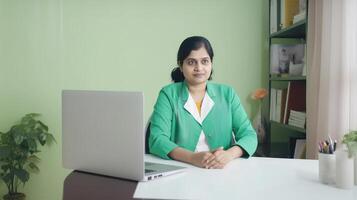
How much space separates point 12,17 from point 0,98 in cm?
61

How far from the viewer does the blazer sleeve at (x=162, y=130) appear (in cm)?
144

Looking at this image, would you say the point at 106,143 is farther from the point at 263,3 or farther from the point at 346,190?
the point at 263,3

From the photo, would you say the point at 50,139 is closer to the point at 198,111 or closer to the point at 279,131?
the point at 198,111

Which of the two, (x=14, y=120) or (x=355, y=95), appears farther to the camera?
(x=14, y=120)

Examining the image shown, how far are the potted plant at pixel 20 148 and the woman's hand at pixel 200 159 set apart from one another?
164 centimetres

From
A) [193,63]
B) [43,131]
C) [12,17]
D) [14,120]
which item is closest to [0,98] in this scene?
[14,120]

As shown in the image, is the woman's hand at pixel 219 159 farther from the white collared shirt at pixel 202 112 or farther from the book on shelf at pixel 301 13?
the book on shelf at pixel 301 13

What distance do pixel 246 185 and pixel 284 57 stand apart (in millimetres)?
1730

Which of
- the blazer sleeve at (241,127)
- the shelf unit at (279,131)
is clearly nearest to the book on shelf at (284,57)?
the shelf unit at (279,131)

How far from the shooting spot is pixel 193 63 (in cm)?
167

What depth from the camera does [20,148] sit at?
260cm

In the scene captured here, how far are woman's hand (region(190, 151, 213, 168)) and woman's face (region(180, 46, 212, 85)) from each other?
0.44 metres

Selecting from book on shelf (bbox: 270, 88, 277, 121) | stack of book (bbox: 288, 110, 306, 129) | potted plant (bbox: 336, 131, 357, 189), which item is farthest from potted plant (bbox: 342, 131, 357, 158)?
book on shelf (bbox: 270, 88, 277, 121)

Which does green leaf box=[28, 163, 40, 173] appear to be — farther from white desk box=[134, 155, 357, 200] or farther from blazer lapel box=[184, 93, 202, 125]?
white desk box=[134, 155, 357, 200]
